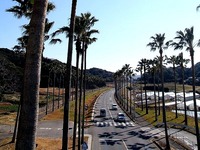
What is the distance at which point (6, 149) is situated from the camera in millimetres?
35281

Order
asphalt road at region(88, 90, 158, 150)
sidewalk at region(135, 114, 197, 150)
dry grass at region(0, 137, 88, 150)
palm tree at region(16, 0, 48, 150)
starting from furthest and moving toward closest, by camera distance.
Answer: asphalt road at region(88, 90, 158, 150) → sidewalk at region(135, 114, 197, 150) → dry grass at region(0, 137, 88, 150) → palm tree at region(16, 0, 48, 150)

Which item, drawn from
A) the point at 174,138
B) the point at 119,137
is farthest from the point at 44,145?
the point at 174,138

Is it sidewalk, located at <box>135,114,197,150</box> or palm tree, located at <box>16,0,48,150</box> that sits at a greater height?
palm tree, located at <box>16,0,48,150</box>

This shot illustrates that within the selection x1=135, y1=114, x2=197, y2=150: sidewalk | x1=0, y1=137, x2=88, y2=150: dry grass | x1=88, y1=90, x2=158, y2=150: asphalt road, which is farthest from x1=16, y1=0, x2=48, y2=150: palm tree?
x1=135, y1=114, x2=197, y2=150: sidewalk

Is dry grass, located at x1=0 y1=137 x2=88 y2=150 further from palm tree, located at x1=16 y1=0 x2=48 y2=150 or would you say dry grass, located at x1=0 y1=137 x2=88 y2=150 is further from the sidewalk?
palm tree, located at x1=16 y1=0 x2=48 y2=150

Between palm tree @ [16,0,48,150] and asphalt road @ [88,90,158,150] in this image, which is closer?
palm tree @ [16,0,48,150]

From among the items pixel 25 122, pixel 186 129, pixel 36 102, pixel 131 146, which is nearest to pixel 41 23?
pixel 36 102

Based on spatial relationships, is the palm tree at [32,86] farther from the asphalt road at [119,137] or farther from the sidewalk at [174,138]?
the sidewalk at [174,138]

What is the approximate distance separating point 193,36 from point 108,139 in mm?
21646

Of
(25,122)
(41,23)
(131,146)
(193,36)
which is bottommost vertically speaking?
(131,146)

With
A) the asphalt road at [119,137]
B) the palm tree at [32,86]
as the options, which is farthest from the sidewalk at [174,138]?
the palm tree at [32,86]

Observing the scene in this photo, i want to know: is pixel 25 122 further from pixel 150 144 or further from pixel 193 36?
pixel 150 144

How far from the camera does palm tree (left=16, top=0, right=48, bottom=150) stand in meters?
7.68

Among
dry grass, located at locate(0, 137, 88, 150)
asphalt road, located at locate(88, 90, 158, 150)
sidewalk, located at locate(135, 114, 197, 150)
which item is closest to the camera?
dry grass, located at locate(0, 137, 88, 150)
